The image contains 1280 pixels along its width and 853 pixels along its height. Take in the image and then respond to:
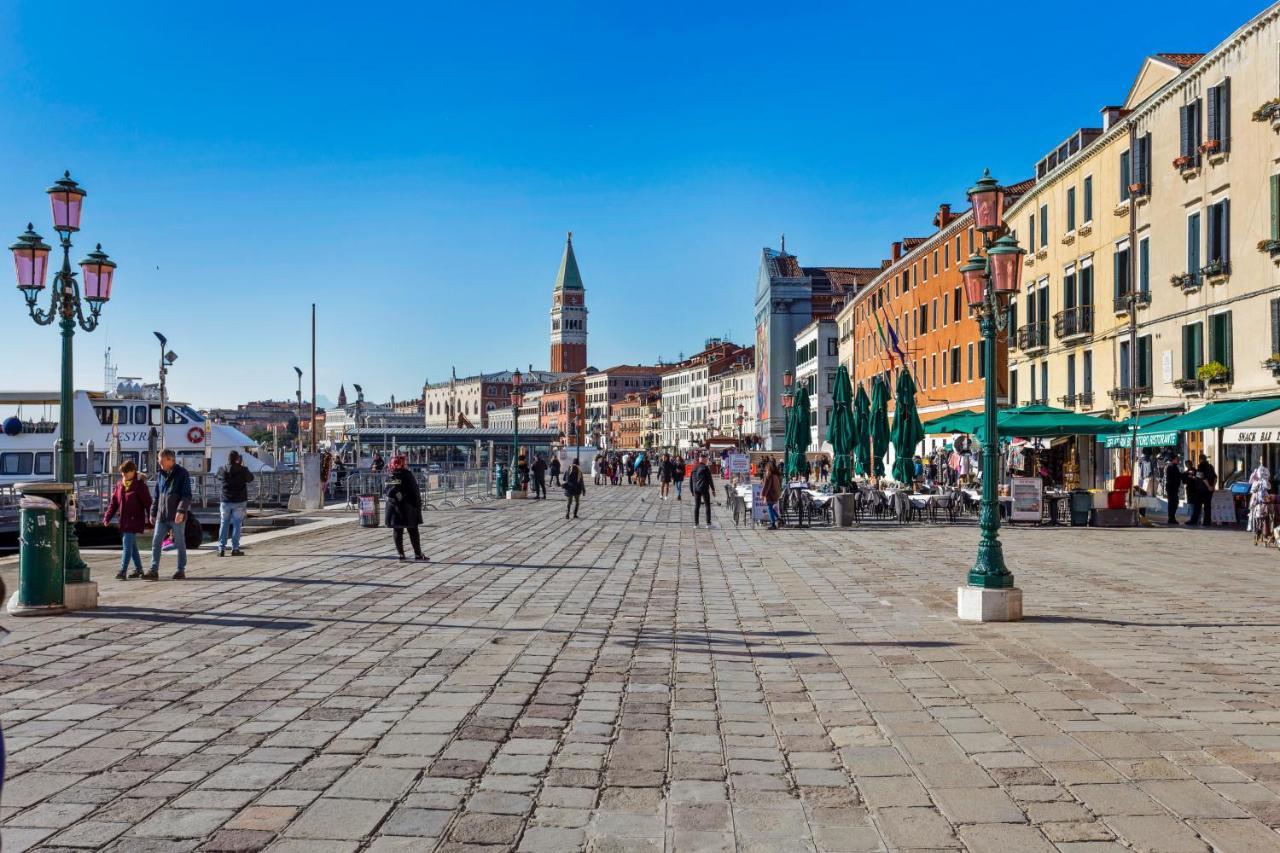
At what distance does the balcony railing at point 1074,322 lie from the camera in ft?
122

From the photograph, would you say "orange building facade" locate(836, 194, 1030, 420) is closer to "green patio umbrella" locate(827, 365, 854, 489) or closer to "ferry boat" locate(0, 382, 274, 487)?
"green patio umbrella" locate(827, 365, 854, 489)

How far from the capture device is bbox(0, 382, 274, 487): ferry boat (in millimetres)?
42594

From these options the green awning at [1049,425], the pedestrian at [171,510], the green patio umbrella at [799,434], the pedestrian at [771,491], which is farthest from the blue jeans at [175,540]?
the green patio umbrella at [799,434]

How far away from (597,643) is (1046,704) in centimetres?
393

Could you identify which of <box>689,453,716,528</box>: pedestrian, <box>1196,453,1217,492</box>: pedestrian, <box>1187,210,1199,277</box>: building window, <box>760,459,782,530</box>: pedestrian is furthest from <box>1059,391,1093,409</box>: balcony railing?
<box>689,453,716,528</box>: pedestrian

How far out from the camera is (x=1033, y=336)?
4200 centimetres

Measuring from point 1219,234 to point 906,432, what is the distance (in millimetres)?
9227

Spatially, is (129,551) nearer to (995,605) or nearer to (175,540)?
(175,540)

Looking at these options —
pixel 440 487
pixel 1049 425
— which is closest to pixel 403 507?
pixel 1049 425

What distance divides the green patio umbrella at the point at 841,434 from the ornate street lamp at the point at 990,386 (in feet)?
49.5

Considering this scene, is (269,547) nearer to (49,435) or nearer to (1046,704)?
(1046,704)

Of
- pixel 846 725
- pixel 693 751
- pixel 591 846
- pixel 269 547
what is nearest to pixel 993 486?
pixel 846 725

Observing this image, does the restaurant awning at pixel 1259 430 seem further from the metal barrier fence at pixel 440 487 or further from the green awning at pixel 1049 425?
the metal barrier fence at pixel 440 487

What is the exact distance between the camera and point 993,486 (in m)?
12.0
